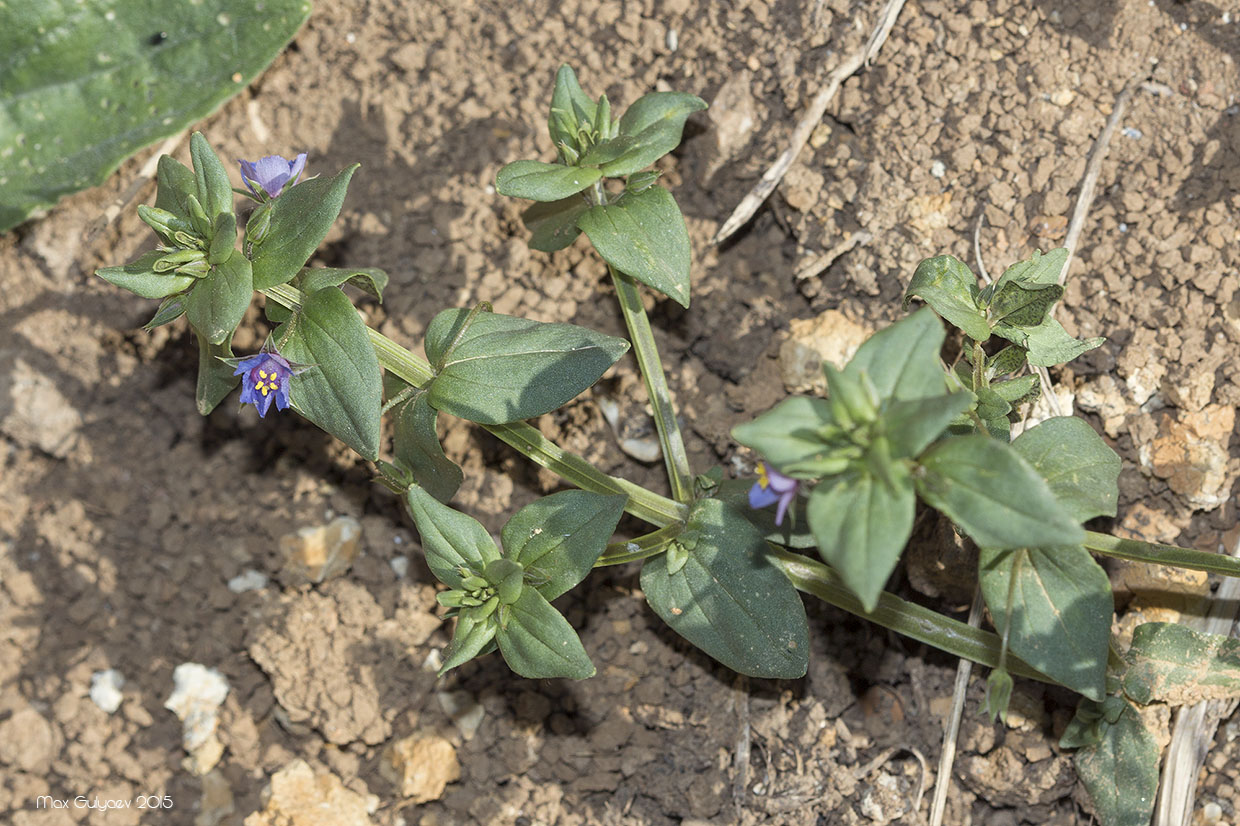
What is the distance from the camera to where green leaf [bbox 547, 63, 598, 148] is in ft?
11.3

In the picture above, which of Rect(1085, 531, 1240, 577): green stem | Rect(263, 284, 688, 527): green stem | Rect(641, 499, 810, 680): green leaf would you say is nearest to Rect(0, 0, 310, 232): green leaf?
Rect(263, 284, 688, 527): green stem

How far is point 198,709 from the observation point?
13.5ft

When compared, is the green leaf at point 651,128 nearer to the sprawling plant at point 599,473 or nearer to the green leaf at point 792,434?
the sprawling plant at point 599,473

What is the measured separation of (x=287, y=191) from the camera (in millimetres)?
3117

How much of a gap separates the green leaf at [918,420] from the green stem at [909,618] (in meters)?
0.99

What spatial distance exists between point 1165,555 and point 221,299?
2819mm

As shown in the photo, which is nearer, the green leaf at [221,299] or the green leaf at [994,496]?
the green leaf at [994,496]

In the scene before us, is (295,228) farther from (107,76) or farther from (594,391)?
(107,76)

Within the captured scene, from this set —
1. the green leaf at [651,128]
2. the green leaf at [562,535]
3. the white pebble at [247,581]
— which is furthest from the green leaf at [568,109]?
the white pebble at [247,581]

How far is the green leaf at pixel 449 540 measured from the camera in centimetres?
308

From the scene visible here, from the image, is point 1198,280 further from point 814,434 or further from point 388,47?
point 388,47

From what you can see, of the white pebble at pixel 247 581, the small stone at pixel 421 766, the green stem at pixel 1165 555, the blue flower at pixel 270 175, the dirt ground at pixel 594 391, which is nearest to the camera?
the green stem at pixel 1165 555

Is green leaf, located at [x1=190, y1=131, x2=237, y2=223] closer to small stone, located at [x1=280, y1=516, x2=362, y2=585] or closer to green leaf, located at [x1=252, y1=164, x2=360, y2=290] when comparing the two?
green leaf, located at [x1=252, y1=164, x2=360, y2=290]

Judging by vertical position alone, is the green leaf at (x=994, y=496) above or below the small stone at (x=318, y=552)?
above
